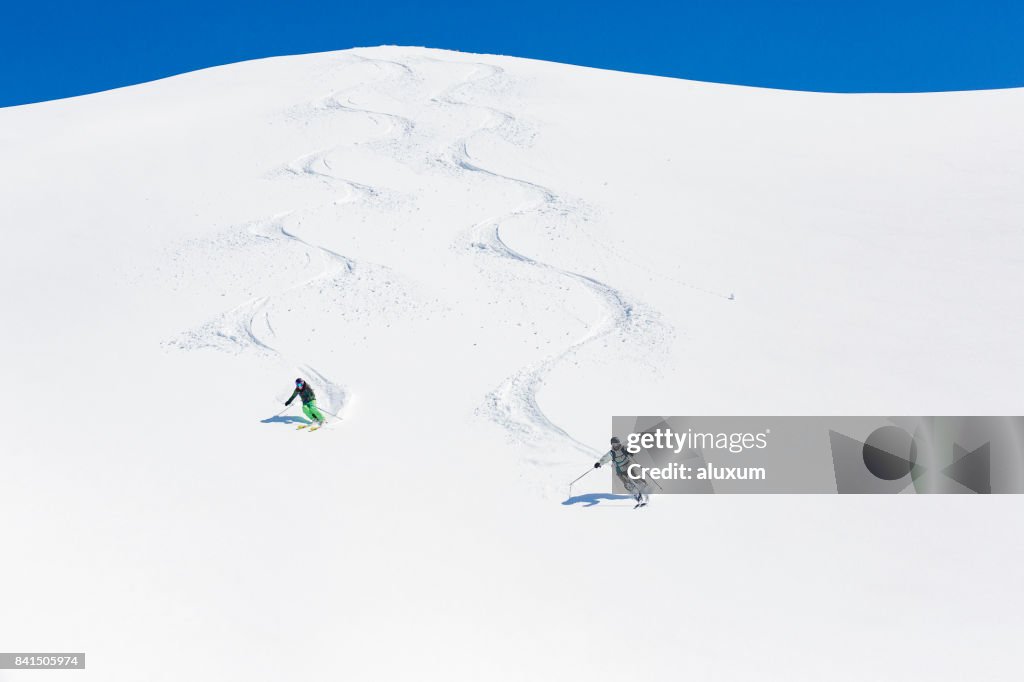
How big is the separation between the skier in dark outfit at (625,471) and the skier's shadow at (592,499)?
0.48 ft

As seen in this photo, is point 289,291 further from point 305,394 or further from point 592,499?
point 592,499

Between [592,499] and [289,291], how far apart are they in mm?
8342

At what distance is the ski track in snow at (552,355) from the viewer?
11453mm

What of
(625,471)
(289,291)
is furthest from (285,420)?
(625,471)

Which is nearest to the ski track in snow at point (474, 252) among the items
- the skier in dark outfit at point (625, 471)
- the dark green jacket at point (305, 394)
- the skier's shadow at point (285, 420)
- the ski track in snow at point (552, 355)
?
the ski track in snow at point (552, 355)

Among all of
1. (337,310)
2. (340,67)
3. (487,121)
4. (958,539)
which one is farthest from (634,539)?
(340,67)

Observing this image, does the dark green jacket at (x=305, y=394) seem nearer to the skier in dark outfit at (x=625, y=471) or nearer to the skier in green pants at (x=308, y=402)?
the skier in green pants at (x=308, y=402)

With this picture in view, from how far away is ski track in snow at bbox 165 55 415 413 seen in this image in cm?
1348

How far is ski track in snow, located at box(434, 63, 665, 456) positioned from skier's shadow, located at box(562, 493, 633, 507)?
2.95 ft

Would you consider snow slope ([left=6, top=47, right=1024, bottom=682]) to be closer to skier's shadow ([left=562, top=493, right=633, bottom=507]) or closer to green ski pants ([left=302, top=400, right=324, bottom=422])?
skier's shadow ([left=562, top=493, right=633, bottom=507])

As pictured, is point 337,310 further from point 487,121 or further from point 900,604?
point 487,121

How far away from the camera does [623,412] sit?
462 inches

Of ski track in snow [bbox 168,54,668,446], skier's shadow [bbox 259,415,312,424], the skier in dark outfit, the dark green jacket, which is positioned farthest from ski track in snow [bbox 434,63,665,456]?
skier's shadow [bbox 259,415,312,424]

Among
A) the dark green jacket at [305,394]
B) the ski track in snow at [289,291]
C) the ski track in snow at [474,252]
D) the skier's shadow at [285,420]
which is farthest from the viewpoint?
the ski track in snow at [289,291]
